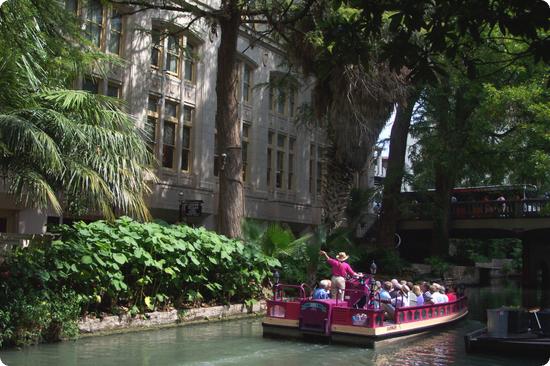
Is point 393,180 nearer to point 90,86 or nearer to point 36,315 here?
point 90,86

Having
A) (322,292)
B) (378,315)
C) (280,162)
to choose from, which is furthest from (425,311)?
(280,162)

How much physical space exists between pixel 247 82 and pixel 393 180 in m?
8.82

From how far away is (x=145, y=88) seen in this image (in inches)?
1005

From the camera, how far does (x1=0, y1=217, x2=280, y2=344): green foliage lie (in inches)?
485

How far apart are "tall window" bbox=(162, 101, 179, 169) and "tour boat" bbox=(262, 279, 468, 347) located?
12.1 meters

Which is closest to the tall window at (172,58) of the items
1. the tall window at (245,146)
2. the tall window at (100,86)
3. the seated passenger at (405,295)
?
the tall window at (100,86)

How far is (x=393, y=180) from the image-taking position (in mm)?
33438

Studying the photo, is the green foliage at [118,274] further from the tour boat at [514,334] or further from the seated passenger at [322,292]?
the tour boat at [514,334]

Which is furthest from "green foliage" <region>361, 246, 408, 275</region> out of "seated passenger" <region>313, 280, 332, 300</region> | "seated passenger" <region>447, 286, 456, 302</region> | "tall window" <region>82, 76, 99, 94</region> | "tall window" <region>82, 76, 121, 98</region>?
"seated passenger" <region>313, 280, 332, 300</region>

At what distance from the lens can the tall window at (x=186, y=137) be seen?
28.0 metres

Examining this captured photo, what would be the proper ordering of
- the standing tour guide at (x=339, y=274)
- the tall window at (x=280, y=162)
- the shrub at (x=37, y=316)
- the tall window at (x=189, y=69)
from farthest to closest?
the tall window at (x=280, y=162) < the tall window at (x=189, y=69) < the standing tour guide at (x=339, y=274) < the shrub at (x=37, y=316)

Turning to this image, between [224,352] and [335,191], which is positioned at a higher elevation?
[335,191]

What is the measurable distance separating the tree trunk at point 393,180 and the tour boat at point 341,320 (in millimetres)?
17904

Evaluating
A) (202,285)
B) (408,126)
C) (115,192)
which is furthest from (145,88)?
(408,126)
